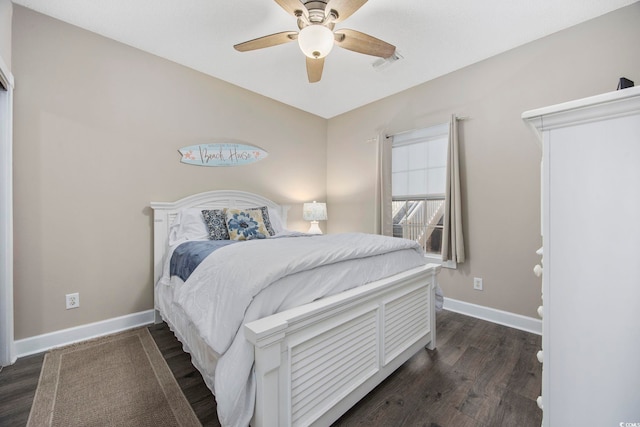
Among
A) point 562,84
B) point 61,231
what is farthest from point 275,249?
point 562,84

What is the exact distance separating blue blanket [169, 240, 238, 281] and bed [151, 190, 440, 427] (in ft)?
0.45

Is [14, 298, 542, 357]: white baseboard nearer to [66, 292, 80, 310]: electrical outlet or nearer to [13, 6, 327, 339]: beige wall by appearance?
[13, 6, 327, 339]: beige wall

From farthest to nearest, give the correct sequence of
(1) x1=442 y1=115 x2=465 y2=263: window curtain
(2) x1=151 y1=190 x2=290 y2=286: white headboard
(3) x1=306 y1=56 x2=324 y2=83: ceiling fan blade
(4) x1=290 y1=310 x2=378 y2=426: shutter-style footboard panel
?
1. (1) x1=442 y1=115 x2=465 y2=263: window curtain
2. (2) x1=151 y1=190 x2=290 y2=286: white headboard
3. (3) x1=306 y1=56 x2=324 y2=83: ceiling fan blade
4. (4) x1=290 y1=310 x2=378 y2=426: shutter-style footboard panel

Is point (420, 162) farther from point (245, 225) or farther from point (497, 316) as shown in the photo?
point (245, 225)

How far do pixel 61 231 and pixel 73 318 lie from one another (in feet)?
2.33

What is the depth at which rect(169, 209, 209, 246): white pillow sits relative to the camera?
2.60 meters

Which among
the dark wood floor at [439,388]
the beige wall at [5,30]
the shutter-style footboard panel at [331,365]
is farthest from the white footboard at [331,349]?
the beige wall at [5,30]

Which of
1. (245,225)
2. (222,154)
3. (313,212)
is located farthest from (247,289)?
(313,212)

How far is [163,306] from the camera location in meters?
2.37

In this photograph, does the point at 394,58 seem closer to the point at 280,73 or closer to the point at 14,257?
the point at 280,73

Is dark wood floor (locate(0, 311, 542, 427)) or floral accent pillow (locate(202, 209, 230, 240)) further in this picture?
floral accent pillow (locate(202, 209, 230, 240))

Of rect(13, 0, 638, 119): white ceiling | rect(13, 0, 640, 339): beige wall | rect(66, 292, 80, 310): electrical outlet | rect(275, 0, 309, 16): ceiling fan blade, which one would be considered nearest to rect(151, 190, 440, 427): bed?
rect(66, 292, 80, 310): electrical outlet

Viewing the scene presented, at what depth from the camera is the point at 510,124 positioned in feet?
8.42

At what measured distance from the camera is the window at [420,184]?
3129mm
